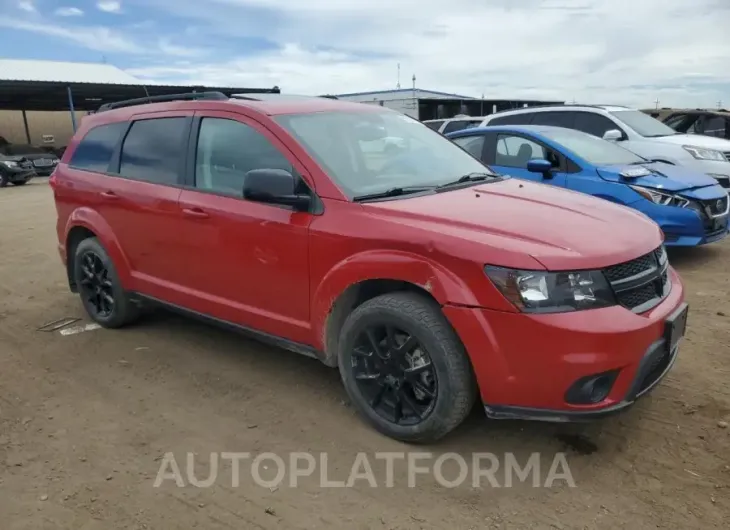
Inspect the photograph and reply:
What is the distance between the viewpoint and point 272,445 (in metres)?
3.20

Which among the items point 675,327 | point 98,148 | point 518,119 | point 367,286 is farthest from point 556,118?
point 367,286

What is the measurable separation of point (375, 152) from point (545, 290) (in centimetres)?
157

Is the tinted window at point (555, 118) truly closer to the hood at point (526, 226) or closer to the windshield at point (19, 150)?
the hood at point (526, 226)

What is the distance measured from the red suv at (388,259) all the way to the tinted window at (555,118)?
679cm

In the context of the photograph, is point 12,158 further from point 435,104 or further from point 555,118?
point 555,118

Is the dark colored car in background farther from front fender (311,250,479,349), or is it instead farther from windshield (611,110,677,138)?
front fender (311,250,479,349)

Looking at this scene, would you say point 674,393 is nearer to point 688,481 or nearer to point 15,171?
point 688,481

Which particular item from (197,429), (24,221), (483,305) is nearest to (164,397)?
(197,429)

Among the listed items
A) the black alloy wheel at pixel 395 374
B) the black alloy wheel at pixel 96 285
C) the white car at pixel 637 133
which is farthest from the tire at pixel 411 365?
the white car at pixel 637 133

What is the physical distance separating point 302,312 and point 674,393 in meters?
2.21

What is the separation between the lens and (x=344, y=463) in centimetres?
303

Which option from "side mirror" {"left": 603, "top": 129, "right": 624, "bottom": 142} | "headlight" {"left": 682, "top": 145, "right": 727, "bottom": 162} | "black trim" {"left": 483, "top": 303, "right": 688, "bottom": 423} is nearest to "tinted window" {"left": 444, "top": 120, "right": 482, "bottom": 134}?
"side mirror" {"left": 603, "top": 129, "right": 624, "bottom": 142}

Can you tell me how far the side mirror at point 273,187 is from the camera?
10.7 ft

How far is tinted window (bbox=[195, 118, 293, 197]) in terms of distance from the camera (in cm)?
367
